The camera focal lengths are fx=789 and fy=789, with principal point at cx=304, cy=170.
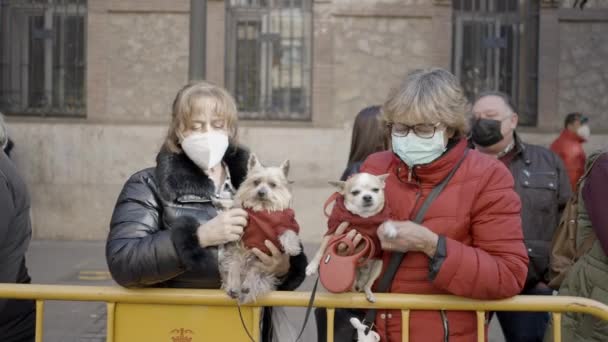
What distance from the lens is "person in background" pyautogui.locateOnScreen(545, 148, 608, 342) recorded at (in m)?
3.59

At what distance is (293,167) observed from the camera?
39.3ft

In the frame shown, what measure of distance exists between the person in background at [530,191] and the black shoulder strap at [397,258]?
1868 millimetres

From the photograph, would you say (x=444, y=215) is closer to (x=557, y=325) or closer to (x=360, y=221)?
(x=360, y=221)

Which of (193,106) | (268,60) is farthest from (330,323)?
(268,60)

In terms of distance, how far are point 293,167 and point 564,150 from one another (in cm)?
393

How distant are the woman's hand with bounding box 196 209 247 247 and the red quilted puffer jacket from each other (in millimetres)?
621

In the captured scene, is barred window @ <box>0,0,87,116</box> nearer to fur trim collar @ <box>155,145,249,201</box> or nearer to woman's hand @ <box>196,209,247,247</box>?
fur trim collar @ <box>155,145,249,201</box>

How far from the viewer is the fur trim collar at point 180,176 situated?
3.48 meters

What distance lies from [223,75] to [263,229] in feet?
29.3

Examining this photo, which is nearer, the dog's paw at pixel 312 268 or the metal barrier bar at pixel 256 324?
the dog's paw at pixel 312 268

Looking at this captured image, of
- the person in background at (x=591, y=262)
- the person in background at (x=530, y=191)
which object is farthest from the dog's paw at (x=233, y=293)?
the person in background at (x=530, y=191)

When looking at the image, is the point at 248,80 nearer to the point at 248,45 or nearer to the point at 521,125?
the point at 248,45

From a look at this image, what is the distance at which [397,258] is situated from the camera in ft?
10.7

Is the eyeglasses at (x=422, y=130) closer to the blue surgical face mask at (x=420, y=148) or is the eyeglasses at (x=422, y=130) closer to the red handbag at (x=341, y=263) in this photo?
the blue surgical face mask at (x=420, y=148)
